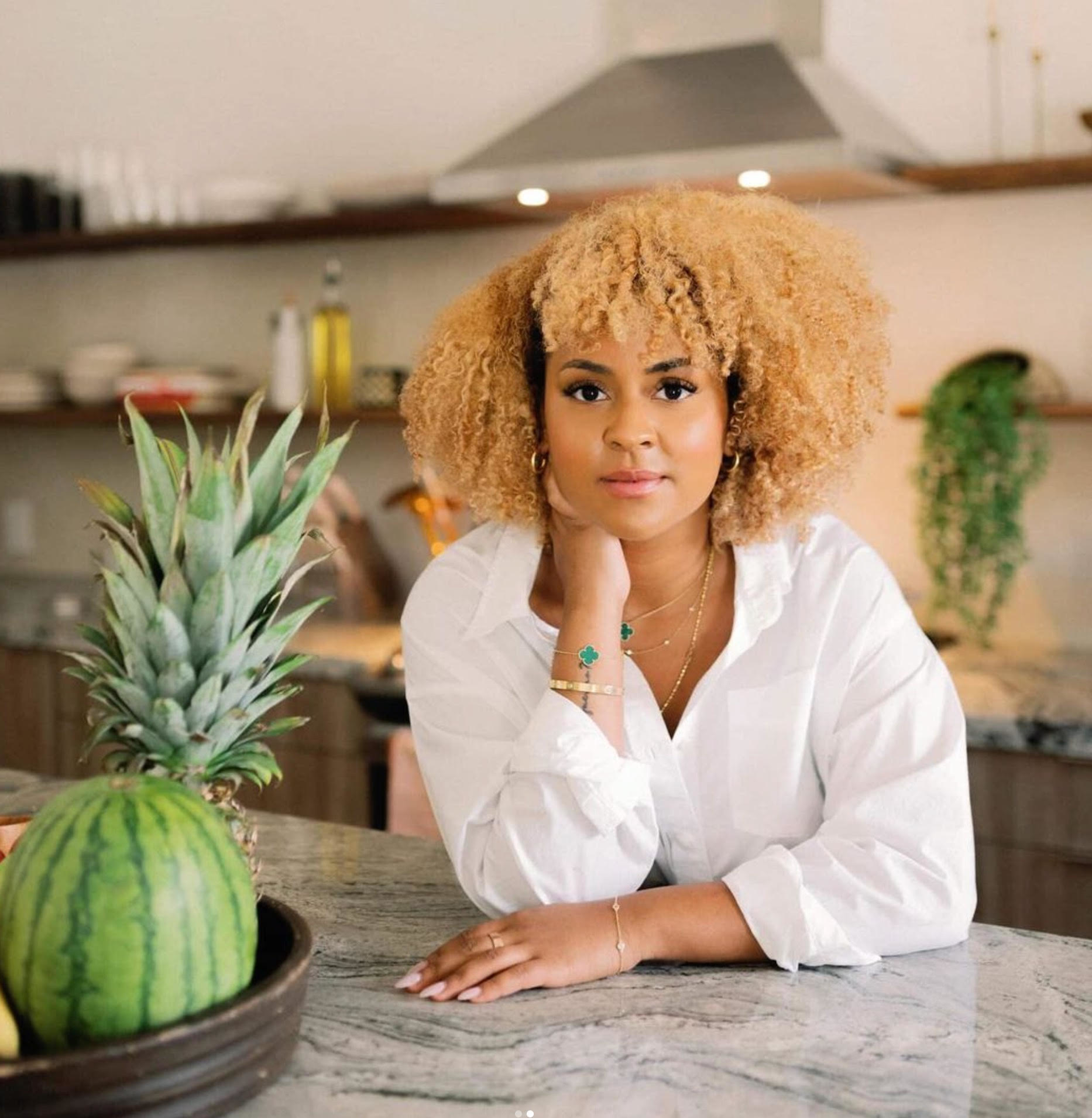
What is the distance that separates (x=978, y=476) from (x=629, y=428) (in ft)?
5.64

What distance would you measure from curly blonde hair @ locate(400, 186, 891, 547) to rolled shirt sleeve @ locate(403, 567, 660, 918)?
0.26 metres

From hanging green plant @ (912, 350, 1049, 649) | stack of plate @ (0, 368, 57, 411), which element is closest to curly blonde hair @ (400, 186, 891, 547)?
hanging green plant @ (912, 350, 1049, 649)

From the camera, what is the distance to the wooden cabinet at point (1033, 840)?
8.18 ft

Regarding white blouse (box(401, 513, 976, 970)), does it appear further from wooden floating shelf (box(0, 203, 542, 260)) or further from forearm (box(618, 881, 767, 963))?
wooden floating shelf (box(0, 203, 542, 260))

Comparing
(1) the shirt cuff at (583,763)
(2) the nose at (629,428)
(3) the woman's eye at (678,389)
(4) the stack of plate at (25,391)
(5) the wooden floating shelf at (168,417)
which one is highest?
(4) the stack of plate at (25,391)

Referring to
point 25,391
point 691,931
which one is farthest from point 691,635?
point 25,391

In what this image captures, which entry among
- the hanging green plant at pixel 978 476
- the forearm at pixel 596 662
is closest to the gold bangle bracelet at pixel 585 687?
the forearm at pixel 596 662

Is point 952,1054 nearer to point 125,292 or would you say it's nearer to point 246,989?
point 246,989

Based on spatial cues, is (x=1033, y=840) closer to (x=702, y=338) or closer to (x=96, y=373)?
(x=702, y=338)

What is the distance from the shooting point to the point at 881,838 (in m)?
1.39

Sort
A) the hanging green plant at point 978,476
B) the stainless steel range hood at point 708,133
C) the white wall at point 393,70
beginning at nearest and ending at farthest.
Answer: the stainless steel range hood at point 708,133
the hanging green plant at point 978,476
the white wall at point 393,70

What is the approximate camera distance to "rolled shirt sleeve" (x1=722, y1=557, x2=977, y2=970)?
1.31 metres

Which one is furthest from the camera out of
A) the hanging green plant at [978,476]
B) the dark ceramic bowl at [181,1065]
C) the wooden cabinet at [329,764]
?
the wooden cabinet at [329,764]

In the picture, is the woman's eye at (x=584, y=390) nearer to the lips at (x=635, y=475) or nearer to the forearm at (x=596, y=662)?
the lips at (x=635, y=475)
